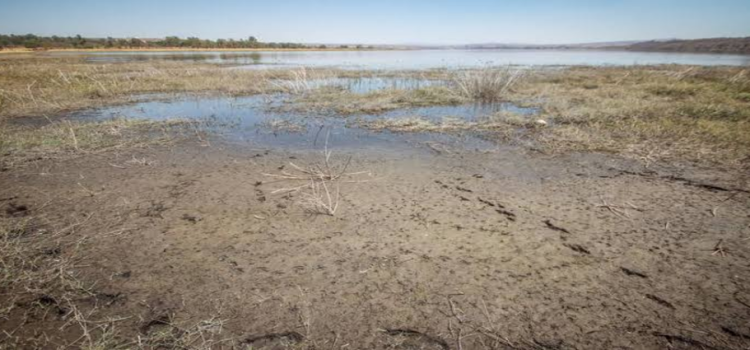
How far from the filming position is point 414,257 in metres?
2.59

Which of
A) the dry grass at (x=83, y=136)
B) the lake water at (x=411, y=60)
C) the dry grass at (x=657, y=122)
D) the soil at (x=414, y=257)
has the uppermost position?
the lake water at (x=411, y=60)

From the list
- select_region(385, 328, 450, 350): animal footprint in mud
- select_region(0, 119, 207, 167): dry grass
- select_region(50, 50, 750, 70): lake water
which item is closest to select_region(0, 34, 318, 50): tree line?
select_region(50, 50, 750, 70): lake water

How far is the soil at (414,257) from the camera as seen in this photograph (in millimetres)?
1938

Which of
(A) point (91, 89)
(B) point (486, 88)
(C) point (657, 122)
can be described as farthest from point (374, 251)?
(A) point (91, 89)

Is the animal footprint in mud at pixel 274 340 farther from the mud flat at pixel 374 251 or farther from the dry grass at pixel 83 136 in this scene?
the dry grass at pixel 83 136

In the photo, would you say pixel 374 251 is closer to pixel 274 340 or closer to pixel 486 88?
pixel 274 340

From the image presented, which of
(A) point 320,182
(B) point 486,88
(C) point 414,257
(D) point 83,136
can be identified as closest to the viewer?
(C) point 414,257

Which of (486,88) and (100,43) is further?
(100,43)

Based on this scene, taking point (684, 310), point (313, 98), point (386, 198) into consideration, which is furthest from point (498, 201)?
point (313, 98)

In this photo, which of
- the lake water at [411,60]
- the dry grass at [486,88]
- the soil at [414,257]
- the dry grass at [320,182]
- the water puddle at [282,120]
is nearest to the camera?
the soil at [414,257]

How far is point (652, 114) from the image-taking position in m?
7.64

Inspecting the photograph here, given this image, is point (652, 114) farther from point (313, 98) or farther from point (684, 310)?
point (313, 98)

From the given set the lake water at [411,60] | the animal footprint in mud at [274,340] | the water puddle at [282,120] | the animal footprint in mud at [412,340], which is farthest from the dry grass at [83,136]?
the lake water at [411,60]

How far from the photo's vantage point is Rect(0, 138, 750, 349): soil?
1938 mm
